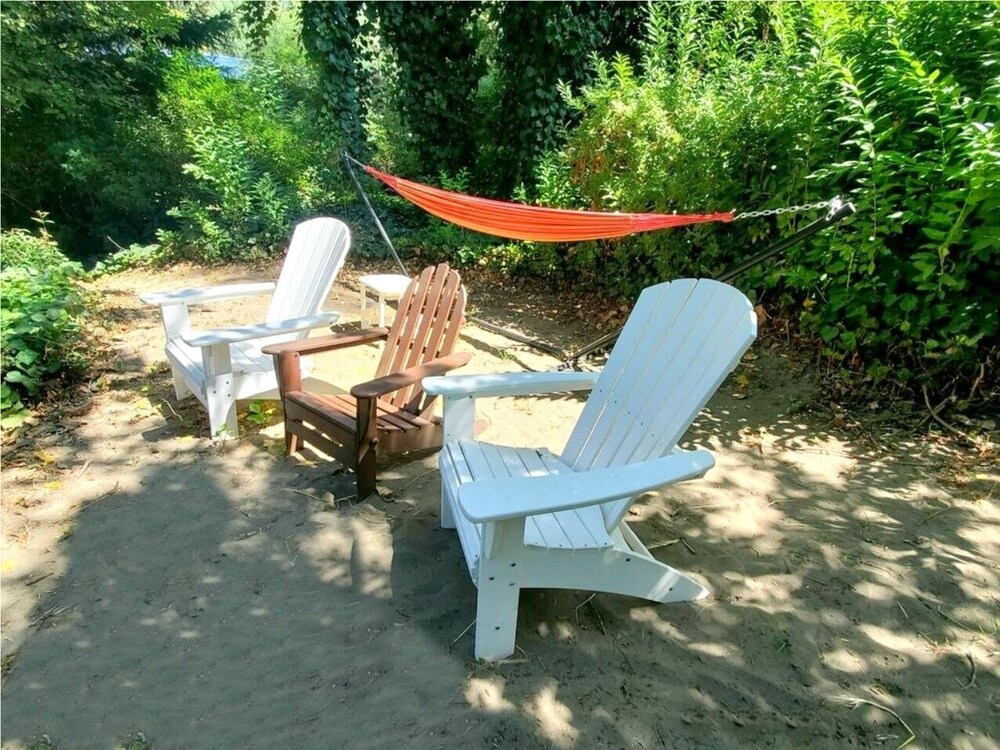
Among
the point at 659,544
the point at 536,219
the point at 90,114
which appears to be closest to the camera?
the point at 659,544

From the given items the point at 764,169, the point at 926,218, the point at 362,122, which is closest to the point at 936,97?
the point at 926,218

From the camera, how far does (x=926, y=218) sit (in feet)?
8.55

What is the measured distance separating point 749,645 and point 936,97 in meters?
2.40

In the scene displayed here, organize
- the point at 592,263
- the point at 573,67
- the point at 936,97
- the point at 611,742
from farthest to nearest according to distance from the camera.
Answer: the point at 573,67 < the point at 592,263 < the point at 936,97 < the point at 611,742

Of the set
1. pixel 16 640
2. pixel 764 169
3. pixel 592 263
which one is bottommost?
pixel 16 640

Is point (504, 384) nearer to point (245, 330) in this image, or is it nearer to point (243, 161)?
point (245, 330)

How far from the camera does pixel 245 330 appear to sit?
274 centimetres

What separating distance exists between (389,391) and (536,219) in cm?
188

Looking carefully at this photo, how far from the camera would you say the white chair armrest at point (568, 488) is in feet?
4.36

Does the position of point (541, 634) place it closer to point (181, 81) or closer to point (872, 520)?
point (872, 520)

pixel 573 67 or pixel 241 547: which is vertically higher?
pixel 573 67

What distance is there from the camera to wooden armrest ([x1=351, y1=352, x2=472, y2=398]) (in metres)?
2.20

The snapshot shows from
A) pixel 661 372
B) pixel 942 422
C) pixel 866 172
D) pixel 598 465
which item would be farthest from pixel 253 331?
pixel 942 422

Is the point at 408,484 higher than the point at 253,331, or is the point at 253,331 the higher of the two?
the point at 253,331
